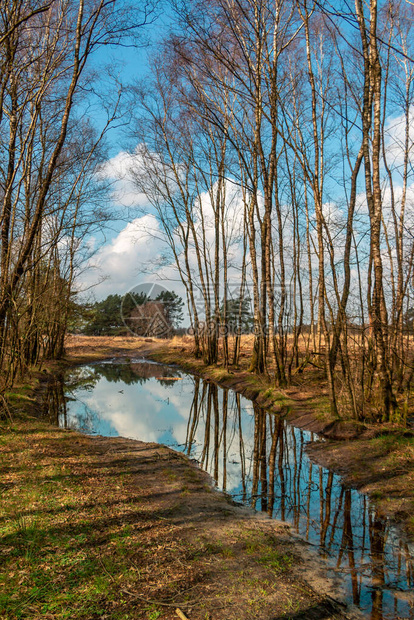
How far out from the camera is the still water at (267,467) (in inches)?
134

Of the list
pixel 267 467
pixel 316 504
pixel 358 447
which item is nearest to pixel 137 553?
pixel 316 504

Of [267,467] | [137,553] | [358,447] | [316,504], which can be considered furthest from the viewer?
[358,447]

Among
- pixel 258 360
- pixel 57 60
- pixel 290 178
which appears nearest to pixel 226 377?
pixel 258 360

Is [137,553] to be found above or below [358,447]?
above

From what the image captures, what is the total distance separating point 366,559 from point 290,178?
38.1 feet

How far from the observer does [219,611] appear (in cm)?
257

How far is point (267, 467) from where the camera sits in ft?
→ 20.8

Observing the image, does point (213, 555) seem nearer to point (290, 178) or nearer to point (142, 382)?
point (290, 178)

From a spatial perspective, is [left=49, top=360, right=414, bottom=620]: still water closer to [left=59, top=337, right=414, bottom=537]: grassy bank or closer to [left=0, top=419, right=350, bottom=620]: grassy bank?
[left=59, top=337, right=414, bottom=537]: grassy bank

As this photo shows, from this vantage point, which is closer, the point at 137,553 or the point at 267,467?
the point at 137,553

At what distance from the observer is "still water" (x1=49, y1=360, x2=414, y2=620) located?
11.1 feet

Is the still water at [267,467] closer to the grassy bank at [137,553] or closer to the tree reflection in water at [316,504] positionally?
the tree reflection in water at [316,504]

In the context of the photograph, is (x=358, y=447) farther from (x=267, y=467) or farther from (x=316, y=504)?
(x=316, y=504)

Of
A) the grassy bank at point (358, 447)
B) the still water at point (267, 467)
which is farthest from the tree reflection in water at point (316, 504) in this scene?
the grassy bank at point (358, 447)
